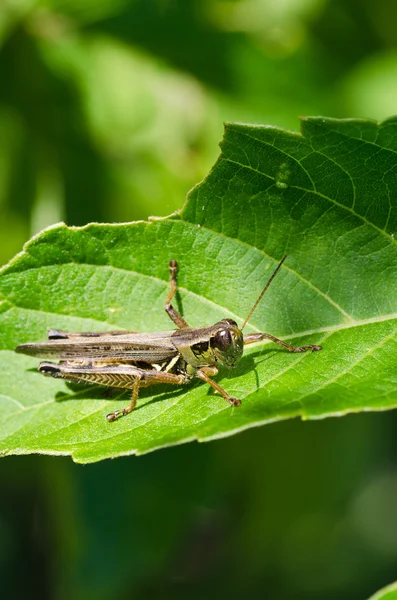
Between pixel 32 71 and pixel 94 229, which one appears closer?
pixel 94 229

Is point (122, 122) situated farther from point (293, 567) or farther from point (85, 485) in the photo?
point (293, 567)

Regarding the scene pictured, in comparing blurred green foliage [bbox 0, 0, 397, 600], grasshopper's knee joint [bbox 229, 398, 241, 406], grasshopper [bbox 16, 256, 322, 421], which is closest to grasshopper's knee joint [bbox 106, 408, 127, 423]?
grasshopper [bbox 16, 256, 322, 421]

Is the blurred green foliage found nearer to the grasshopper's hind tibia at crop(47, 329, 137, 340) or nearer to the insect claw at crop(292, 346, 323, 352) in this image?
the grasshopper's hind tibia at crop(47, 329, 137, 340)

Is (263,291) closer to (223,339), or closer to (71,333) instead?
(223,339)

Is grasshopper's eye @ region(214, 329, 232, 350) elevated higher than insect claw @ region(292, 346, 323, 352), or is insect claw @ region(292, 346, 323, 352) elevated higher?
grasshopper's eye @ region(214, 329, 232, 350)

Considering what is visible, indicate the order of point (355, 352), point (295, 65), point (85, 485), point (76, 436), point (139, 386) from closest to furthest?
point (355, 352) → point (76, 436) → point (139, 386) → point (85, 485) → point (295, 65)

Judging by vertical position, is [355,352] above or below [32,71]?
below

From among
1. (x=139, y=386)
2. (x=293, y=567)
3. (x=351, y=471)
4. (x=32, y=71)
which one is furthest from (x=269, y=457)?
(x=32, y=71)

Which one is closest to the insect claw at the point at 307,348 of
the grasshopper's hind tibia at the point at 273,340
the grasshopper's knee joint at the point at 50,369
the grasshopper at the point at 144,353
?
the grasshopper's hind tibia at the point at 273,340

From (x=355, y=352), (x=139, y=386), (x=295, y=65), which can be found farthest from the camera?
(x=295, y=65)
